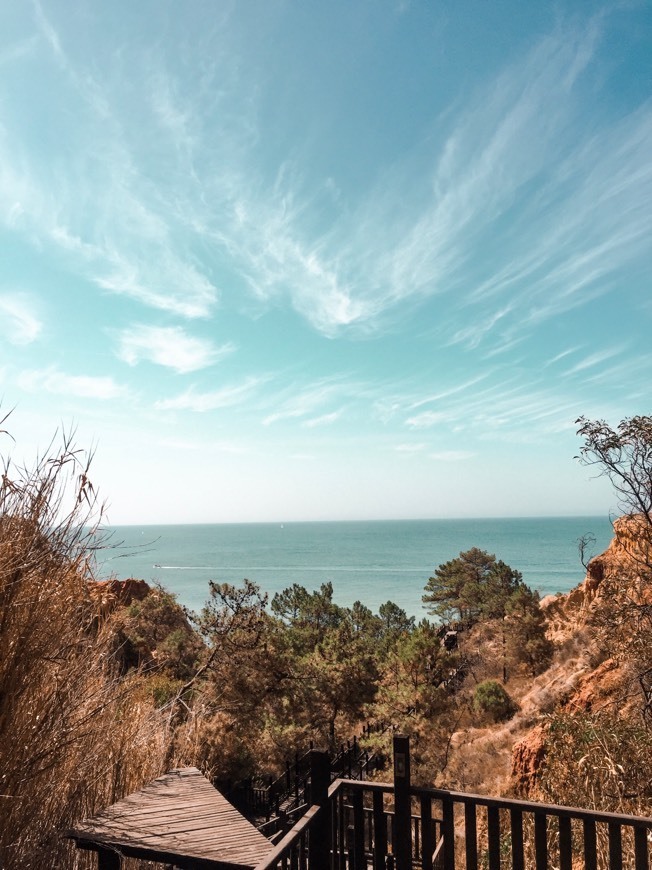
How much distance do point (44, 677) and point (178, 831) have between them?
A: 1.05 m

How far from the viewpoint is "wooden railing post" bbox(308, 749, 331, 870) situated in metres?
2.29

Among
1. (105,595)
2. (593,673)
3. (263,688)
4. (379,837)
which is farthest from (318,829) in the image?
(263,688)

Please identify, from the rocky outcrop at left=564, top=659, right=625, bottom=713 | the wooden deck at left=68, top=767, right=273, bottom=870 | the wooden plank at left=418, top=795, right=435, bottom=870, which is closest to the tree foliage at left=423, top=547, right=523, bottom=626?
the rocky outcrop at left=564, top=659, right=625, bottom=713

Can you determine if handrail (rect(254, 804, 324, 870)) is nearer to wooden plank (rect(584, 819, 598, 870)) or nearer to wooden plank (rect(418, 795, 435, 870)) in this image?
wooden plank (rect(418, 795, 435, 870))

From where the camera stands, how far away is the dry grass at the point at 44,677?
2607 mm

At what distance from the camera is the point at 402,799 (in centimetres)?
248

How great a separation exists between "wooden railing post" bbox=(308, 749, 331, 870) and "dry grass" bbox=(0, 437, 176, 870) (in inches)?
53.3

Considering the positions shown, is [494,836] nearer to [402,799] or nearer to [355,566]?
[402,799]

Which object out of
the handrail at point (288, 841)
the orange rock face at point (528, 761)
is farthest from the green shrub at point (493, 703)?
the handrail at point (288, 841)

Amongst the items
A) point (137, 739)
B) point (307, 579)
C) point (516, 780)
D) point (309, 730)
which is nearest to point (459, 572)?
point (309, 730)

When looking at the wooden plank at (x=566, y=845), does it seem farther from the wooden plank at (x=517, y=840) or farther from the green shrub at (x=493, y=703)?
the green shrub at (x=493, y=703)

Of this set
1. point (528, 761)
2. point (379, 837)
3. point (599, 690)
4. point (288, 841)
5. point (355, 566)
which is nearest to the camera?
point (288, 841)

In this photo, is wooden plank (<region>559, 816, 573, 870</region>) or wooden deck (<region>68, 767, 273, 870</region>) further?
wooden plank (<region>559, 816, 573, 870</region>)

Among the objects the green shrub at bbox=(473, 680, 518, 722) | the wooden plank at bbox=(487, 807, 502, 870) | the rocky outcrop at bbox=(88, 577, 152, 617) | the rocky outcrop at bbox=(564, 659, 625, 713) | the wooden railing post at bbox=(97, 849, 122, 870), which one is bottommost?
the green shrub at bbox=(473, 680, 518, 722)
